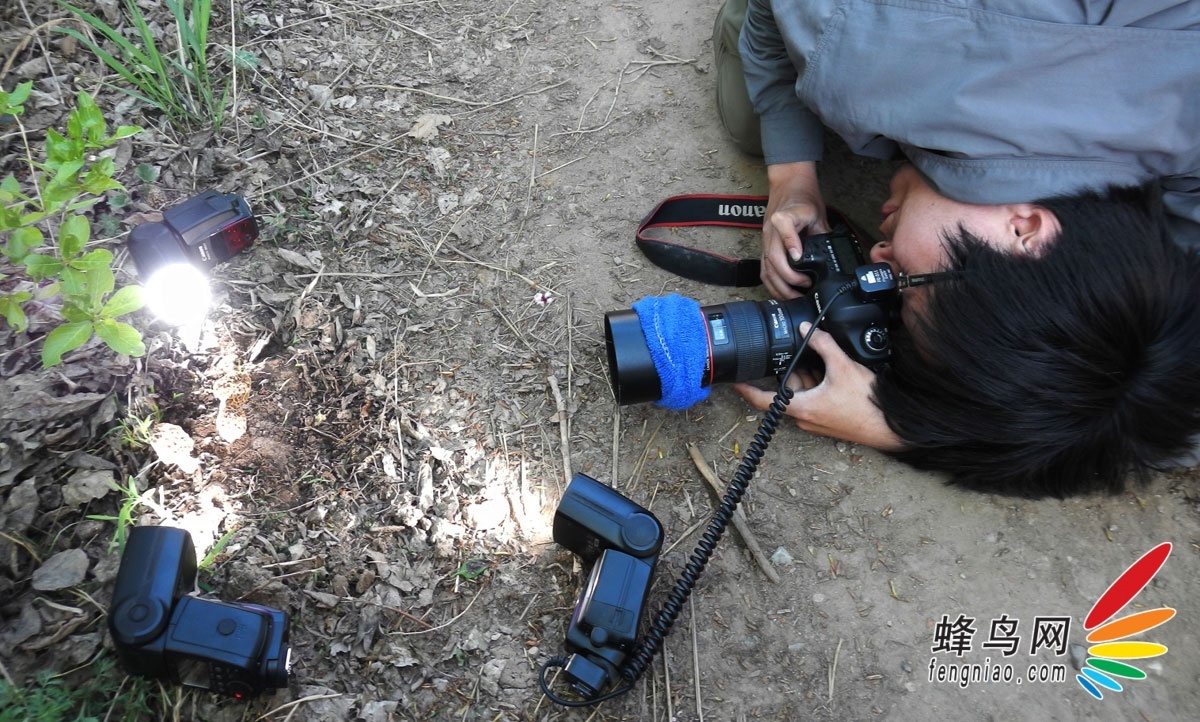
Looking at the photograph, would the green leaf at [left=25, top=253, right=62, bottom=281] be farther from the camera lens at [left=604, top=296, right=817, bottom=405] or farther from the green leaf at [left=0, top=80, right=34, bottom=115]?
the camera lens at [left=604, top=296, right=817, bottom=405]

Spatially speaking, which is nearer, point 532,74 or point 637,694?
point 637,694

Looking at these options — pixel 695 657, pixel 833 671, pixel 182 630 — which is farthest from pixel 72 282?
pixel 833 671

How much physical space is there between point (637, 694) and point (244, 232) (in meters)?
1.53

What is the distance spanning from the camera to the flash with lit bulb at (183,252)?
1.96m

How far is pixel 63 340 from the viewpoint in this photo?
4.73 ft

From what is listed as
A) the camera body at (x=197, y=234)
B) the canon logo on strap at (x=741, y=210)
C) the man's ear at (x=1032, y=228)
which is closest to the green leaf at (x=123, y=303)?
the camera body at (x=197, y=234)

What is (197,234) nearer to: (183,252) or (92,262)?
(183,252)

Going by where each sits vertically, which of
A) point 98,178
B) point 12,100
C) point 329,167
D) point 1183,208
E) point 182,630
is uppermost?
point 12,100

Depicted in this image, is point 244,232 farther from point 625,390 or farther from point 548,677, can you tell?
point 548,677

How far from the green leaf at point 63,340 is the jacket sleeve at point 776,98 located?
1.75 metres

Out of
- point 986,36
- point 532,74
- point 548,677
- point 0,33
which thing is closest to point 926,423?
point 986,36

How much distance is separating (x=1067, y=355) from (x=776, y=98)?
1077 mm

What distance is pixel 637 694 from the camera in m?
1.67

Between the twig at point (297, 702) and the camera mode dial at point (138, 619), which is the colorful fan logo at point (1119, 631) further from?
the camera mode dial at point (138, 619)
